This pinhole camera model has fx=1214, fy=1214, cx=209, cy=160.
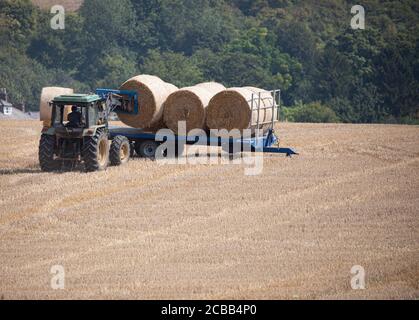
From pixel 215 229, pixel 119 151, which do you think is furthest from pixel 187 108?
pixel 215 229

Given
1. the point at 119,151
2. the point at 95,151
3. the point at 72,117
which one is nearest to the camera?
the point at 95,151

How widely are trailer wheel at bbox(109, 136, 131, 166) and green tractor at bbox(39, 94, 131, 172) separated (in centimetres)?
39

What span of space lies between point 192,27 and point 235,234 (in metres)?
71.4

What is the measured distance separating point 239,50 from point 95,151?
57.4m

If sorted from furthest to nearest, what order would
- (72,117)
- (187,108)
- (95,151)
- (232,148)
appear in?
1. (232,148)
2. (187,108)
3. (72,117)
4. (95,151)

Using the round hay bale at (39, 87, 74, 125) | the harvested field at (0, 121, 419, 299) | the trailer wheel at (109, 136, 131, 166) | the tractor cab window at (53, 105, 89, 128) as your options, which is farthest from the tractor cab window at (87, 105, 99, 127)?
the round hay bale at (39, 87, 74, 125)

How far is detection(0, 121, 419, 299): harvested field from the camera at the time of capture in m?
16.5

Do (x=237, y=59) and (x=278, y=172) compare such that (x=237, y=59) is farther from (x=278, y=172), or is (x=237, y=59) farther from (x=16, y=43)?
(x=278, y=172)

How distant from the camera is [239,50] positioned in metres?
82.6

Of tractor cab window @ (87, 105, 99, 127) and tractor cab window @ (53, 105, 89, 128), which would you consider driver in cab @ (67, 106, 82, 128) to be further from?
tractor cab window @ (87, 105, 99, 127)

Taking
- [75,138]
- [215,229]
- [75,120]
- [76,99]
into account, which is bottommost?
[215,229]

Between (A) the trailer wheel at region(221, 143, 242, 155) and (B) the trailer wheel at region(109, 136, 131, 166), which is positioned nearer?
(B) the trailer wheel at region(109, 136, 131, 166)

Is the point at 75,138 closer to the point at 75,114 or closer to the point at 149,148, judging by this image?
the point at 75,114

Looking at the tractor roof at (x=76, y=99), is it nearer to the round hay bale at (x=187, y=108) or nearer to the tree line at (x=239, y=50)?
the round hay bale at (x=187, y=108)
